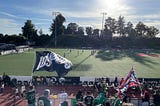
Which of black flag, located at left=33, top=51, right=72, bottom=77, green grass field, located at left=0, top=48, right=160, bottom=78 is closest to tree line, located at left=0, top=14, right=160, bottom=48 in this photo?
green grass field, located at left=0, top=48, right=160, bottom=78

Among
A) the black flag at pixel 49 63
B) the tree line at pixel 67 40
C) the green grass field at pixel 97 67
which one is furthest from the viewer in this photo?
the tree line at pixel 67 40

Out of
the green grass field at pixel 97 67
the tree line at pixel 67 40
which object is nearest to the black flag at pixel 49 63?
the green grass field at pixel 97 67

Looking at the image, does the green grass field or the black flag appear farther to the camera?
the green grass field

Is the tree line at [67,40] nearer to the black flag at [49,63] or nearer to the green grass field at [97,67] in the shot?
the green grass field at [97,67]

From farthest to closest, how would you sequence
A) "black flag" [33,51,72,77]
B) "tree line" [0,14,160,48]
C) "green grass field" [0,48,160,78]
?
"tree line" [0,14,160,48] → "green grass field" [0,48,160,78] → "black flag" [33,51,72,77]

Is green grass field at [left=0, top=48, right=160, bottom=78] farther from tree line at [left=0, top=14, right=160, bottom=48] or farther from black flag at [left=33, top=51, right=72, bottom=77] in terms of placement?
tree line at [left=0, top=14, right=160, bottom=48]

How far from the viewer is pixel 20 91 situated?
21094 millimetres

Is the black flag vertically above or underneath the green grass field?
above

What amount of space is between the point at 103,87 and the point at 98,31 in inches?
5042

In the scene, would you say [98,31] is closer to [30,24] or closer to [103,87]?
[30,24]

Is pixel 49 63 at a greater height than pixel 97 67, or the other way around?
pixel 49 63

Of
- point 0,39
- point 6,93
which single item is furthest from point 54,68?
point 0,39

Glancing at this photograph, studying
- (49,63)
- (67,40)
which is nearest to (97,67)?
(49,63)

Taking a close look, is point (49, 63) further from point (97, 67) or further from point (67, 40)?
point (67, 40)
